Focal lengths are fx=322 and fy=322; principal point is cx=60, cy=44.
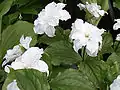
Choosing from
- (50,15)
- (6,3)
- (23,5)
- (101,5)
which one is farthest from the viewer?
(23,5)

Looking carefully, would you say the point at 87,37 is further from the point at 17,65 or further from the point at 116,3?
the point at 116,3

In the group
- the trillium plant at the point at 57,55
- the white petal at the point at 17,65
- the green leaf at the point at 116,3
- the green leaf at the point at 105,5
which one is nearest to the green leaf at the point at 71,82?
the trillium plant at the point at 57,55

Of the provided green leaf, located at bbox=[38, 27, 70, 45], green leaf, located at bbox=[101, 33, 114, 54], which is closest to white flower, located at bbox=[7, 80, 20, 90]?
green leaf, located at bbox=[38, 27, 70, 45]

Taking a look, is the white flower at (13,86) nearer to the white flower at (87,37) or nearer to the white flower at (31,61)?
the white flower at (31,61)

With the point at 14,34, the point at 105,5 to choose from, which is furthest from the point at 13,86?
the point at 105,5

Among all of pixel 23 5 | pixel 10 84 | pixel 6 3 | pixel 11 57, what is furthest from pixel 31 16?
pixel 10 84

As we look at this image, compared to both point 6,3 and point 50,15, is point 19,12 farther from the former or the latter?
point 50,15

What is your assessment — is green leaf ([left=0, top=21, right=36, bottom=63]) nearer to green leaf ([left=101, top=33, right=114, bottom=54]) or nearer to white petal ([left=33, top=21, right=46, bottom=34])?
white petal ([left=33, top=21, right=46, bottom=34])
